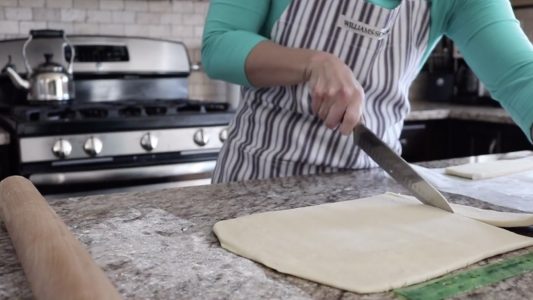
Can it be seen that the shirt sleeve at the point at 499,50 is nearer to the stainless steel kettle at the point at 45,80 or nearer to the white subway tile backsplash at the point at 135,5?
the stainless steel kettle at the point at 45,80

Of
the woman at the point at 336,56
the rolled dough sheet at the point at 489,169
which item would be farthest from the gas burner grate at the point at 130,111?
the rolled dough sheet at the point at 489,169

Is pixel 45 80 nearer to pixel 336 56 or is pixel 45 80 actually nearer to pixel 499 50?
pixel 336 56

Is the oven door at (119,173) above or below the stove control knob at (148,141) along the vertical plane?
below

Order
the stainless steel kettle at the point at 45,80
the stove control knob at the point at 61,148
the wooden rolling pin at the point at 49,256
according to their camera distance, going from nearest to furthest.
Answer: the wooden rolling pin at the point at 49,256 → the stove control knob at the point at 61,148 → the stainless steel kettle at the point at 45,80

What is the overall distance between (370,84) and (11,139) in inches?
42.9

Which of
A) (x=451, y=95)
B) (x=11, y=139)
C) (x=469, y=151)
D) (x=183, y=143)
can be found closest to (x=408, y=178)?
(x=183, y=143)

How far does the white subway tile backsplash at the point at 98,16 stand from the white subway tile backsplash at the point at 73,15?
0.02 meters

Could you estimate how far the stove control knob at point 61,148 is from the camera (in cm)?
163

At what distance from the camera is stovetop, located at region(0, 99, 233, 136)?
1632mm

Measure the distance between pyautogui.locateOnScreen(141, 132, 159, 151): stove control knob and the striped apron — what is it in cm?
70

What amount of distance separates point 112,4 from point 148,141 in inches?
28.1

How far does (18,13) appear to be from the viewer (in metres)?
2.04

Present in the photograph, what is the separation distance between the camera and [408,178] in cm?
80

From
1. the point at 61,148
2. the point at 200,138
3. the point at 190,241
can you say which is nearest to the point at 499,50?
the point at 190,241
